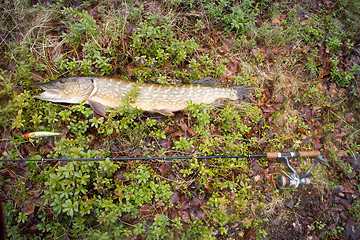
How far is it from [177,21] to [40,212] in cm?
314

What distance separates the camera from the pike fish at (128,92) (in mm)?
2629

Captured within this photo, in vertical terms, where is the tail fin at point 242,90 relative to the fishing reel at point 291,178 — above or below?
above

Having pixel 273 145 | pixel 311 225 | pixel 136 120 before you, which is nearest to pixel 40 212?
pixel 136 120

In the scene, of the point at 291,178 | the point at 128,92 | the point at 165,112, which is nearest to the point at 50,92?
the point at 128,92

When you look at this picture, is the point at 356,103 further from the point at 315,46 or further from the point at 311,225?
the point at 311,225

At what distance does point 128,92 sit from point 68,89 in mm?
711

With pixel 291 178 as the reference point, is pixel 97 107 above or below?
above

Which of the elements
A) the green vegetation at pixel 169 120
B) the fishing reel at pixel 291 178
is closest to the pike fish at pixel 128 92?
the green vegetation at pixel 169 120

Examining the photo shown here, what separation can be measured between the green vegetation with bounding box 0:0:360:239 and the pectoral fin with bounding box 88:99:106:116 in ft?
0.37

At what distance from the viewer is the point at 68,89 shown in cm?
263

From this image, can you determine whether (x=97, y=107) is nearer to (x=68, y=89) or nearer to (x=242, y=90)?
(x=68, y=89)

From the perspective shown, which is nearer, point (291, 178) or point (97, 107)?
point (97, 107)

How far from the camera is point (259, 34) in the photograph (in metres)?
3.75

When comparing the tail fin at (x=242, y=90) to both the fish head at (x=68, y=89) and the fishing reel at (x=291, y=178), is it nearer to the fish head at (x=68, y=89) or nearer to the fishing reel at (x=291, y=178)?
the fishing reel at (x=291, y=178)
